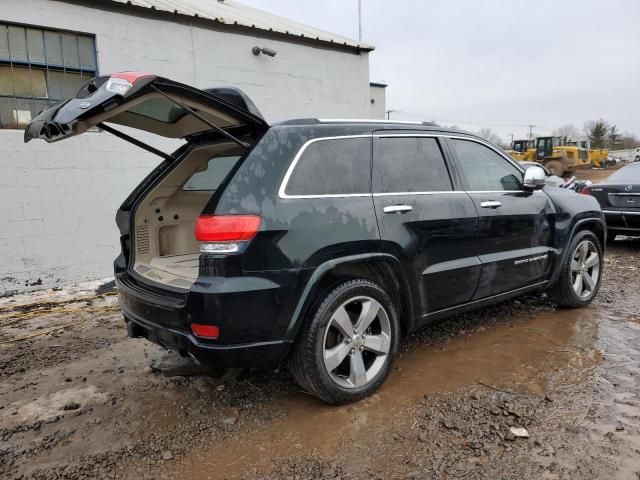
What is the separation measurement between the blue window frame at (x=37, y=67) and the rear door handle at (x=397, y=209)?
5.41 metres

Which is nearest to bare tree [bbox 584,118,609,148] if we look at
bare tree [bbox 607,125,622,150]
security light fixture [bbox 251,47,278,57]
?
bare tree [bbox 607,125,622,150]

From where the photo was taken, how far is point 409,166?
3395 millimetres

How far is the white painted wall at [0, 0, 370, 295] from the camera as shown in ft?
19.7

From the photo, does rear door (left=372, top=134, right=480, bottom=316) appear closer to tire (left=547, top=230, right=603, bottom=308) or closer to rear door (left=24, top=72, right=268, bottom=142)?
rear door (left=24, top=72, right=268, bottom=142)

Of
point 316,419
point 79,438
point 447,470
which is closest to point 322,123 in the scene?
point 316,419

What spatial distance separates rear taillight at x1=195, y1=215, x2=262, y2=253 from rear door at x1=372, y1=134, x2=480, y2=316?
925 millimetres

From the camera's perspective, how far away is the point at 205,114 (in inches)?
113

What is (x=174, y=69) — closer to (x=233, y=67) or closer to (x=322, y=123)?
(x=233, y=67)

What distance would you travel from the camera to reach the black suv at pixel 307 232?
2.55 meters

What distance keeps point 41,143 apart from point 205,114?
4.41m

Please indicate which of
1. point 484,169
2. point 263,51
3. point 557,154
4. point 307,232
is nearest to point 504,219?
point 484,169

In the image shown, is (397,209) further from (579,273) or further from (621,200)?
(621,200)

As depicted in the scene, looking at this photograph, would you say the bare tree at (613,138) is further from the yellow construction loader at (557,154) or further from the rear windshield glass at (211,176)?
the rear windshield glass at (211,176)

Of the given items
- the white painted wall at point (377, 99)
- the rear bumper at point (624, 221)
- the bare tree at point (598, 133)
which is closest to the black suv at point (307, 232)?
the rear bumper at point (624, 221)
